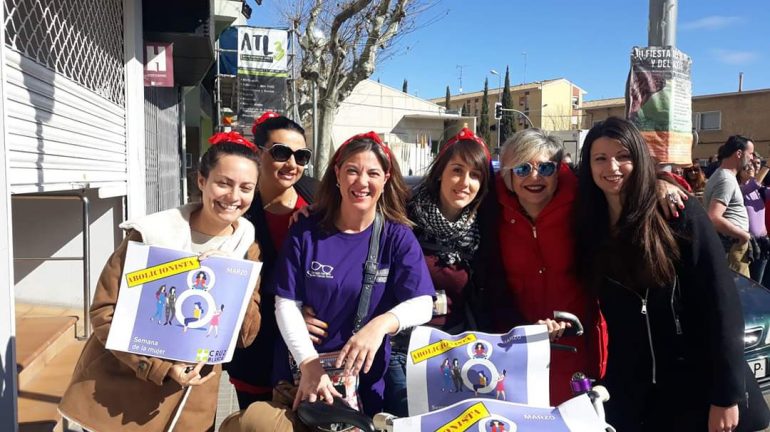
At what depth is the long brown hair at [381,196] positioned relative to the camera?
7.83ft

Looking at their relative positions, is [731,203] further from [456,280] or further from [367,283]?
[367,283]

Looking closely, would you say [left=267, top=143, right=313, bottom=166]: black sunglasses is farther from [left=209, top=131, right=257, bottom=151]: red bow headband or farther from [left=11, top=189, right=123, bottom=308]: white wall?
[left=11, top=189, right=123, bottom=308]: white wall

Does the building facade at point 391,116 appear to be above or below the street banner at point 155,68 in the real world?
above

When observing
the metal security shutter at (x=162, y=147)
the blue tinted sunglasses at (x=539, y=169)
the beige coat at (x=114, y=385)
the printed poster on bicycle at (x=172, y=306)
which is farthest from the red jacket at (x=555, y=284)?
the metal security shutter at (x=162, y=147)

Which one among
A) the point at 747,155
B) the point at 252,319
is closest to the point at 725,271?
the point at 252,319

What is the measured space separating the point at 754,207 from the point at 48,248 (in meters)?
7.51

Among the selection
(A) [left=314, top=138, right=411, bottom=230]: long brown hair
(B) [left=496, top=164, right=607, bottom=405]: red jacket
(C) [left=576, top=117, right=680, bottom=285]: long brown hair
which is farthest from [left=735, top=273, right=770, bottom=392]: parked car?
(A) [left=314, top=138, right=411, bottom=230]: long brown hair

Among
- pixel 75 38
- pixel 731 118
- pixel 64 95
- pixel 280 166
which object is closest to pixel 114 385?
pixel 280 166

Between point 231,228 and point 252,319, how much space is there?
0.40 m

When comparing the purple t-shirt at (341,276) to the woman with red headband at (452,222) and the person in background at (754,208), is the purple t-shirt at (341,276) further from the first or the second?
the person in background at (754,208)

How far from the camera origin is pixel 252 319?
89.5 inches

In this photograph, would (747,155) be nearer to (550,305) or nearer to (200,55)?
(550,305)

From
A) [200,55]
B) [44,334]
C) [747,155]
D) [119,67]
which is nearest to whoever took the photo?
[44,334]

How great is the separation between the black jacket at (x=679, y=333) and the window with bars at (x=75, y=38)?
3428mm
